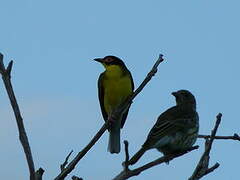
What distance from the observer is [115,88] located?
11.0m

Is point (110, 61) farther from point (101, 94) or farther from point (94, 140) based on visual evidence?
point (94, 140)

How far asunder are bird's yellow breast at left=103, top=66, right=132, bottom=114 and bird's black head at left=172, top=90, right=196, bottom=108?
2358mm

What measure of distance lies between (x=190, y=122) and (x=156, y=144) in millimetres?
1278

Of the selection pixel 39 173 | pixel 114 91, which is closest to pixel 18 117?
pixel 39 173

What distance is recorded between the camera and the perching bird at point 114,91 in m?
10.9

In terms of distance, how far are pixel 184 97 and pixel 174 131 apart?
1682 mm

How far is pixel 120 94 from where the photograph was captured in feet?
35.8

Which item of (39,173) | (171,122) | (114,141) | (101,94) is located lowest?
(39,173)

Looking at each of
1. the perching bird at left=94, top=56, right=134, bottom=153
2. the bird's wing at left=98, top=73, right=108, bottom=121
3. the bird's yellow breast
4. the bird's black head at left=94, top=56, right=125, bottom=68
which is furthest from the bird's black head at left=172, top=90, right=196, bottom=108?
the bird's black head at left=94, top=56, right=125, bottom=68

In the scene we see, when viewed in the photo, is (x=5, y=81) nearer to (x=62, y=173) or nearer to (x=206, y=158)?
(x=62, y=173)

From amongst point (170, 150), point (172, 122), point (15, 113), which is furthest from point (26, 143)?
point (172, 122)

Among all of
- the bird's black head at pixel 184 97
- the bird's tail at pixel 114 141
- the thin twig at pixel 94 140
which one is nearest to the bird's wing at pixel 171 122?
the bird's black head at pixel 184 97

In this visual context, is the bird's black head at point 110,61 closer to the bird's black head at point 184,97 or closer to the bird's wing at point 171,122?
the bird's black head at point 184,97

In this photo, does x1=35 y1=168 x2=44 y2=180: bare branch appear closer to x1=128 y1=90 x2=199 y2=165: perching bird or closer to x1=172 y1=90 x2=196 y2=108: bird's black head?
x1=128 y1=90 x2=199 y2=165: perching bird
